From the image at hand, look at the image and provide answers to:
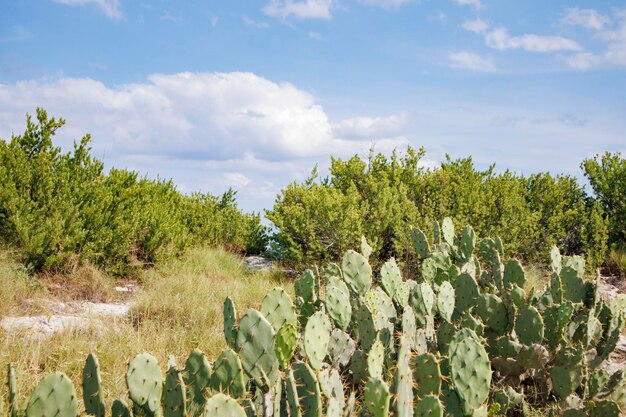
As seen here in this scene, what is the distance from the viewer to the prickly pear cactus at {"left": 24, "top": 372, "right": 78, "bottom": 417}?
214cm

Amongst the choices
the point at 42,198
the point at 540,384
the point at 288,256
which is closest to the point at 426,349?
the point at 540,384

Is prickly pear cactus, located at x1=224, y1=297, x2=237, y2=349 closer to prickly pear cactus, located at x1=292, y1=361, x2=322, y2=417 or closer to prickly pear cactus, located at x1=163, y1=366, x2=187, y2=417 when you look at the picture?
prickly pear cactus, located at x1=292, y1=361, x2=322, y2=417

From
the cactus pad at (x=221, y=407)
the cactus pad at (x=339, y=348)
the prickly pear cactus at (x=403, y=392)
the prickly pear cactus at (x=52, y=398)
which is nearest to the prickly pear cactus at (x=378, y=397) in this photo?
the prickly pear cactus at (x=403, y=392)

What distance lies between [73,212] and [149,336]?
3.05 m

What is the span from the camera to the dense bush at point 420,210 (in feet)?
25.2

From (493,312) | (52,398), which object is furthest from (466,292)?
(52,398)

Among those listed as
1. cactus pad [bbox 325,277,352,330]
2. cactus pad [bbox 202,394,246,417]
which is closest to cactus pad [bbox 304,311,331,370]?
cactus pad [bbox 202,394,246,417]

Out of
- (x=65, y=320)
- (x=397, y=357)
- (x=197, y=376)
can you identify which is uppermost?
(x=197, y=376)

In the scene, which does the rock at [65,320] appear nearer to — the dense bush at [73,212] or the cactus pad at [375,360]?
the dense bush at [73,212]

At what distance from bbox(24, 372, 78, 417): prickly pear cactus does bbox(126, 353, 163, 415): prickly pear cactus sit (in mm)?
272

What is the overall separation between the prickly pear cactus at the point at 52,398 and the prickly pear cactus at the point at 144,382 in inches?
10.7

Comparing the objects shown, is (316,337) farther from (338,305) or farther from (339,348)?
(339,348)

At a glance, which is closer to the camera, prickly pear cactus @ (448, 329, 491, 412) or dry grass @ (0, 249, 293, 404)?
prickly pear cactus @ (448, 329, 491, 412)

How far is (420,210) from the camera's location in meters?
8.52
